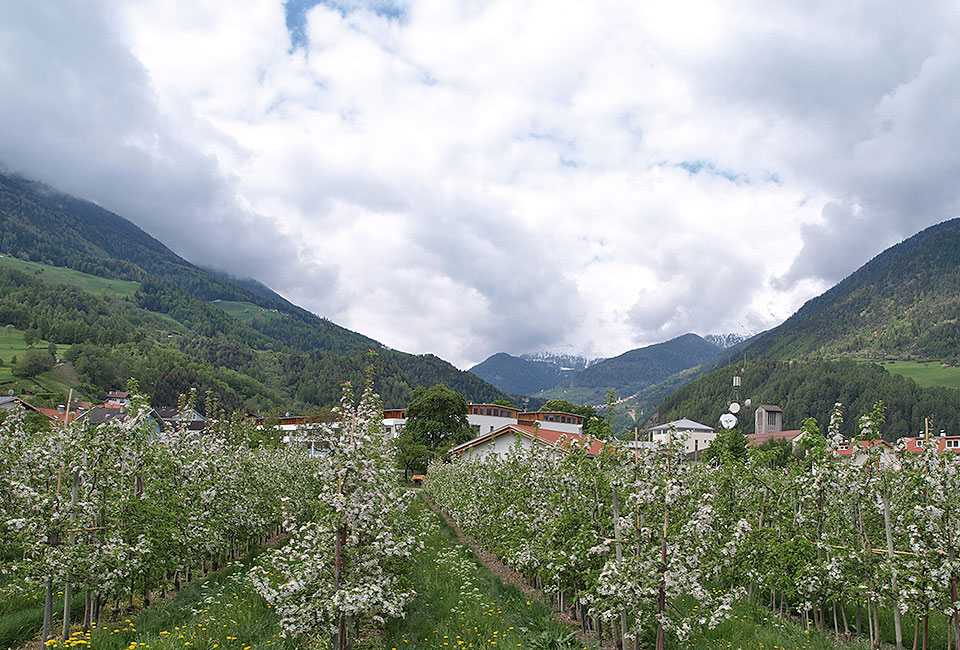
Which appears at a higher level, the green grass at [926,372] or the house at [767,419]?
the green grass at [926,372]

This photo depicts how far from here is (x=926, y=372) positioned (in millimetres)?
165125

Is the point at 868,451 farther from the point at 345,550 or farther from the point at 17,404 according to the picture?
the point at 17,404

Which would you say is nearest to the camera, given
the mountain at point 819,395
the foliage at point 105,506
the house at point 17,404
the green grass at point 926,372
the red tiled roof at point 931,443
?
the foliage at point 105,506

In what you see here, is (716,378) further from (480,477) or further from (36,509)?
(36,509)

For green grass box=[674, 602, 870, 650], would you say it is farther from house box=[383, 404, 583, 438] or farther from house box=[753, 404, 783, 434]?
house box=[753, 404, 783, 434]

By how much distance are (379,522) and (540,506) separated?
17.4 ft

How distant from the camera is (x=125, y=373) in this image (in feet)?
436

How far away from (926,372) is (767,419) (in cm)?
7645

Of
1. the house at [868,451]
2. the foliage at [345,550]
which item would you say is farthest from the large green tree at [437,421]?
the foliage at [345,550]

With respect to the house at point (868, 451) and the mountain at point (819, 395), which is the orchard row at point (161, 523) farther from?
the mountain at point (819, 395)

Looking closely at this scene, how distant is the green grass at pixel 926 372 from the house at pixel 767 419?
165 ft

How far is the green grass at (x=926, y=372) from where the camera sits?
152 meters

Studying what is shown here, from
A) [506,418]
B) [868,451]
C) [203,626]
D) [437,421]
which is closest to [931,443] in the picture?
[868,451]

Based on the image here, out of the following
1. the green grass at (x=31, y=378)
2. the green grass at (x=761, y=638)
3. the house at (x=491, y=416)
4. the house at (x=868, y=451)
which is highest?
the green grass at (x=31, y=378)
